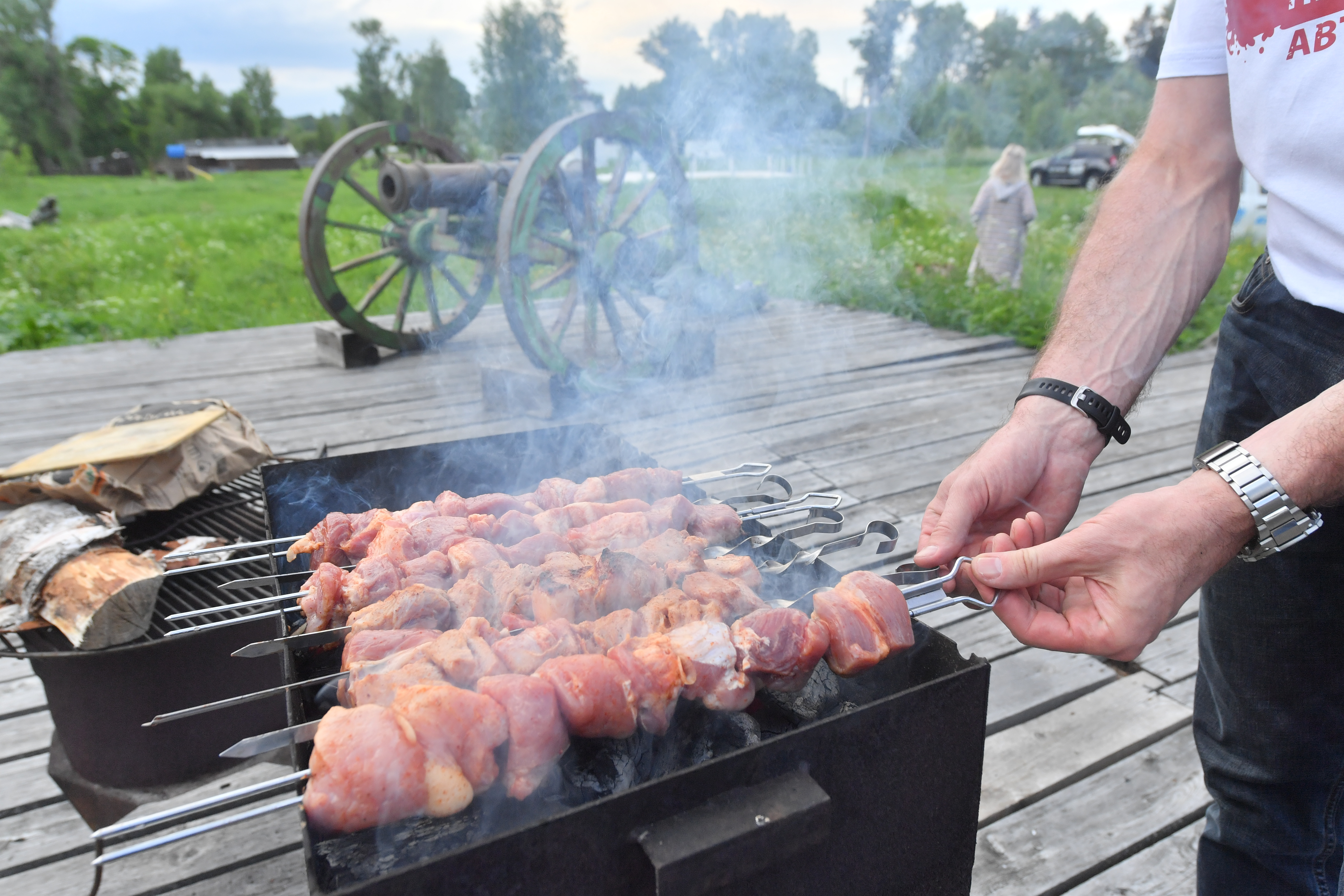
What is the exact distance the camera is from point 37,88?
42.4 meters

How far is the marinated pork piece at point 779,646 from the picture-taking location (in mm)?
1109

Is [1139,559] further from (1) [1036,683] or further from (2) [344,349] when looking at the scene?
(2) [344,349]

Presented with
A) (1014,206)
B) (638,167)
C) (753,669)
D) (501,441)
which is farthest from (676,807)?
(1014,206)

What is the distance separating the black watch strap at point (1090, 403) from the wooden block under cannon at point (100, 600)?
5.91ft

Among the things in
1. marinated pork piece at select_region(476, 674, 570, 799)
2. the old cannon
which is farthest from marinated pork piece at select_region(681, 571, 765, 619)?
the old cannon

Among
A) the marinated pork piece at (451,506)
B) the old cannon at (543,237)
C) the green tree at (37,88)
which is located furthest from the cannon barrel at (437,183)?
the green tree at (37,88)

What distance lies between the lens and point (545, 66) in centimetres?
530

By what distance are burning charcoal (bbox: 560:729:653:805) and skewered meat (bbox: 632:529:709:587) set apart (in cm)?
31

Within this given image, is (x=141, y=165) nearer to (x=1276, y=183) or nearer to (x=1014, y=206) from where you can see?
(x=1014, y=206)

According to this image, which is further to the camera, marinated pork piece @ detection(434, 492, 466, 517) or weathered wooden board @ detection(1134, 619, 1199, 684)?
weathered wooden board @ detection(1134, 619, 1199, 684)

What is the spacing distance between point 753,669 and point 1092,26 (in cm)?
1776

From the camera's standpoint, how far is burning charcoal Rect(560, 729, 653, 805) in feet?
3.57

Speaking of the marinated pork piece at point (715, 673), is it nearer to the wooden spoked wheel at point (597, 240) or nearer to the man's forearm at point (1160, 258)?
the man's forearm at point (1160, 258)

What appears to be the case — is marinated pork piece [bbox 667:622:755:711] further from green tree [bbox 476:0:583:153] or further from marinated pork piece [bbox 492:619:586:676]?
green tree [bbox 476:0:583:153]
